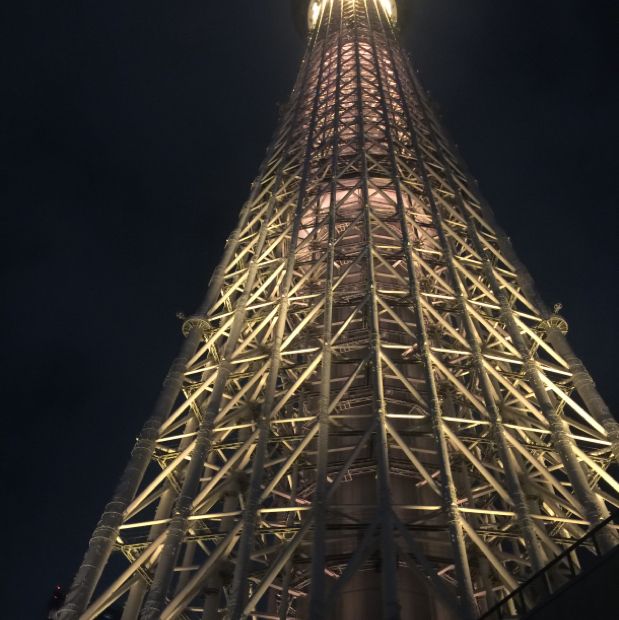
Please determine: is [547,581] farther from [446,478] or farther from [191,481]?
[191,481]

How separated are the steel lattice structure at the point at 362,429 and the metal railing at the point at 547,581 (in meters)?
0.57

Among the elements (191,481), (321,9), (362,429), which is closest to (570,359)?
(362,429)

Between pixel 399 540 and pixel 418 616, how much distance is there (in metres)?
2.07

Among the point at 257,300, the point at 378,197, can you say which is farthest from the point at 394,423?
the point at 378,197

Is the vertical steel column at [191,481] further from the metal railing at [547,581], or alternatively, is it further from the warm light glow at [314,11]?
the warm light glow at [314,11]

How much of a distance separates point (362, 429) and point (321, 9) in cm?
5041

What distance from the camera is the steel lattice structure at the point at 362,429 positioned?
1667 centimetres

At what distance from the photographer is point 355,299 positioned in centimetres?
2717

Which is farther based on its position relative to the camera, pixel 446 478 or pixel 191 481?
pixel 191 481

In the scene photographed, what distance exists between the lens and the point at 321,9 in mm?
62781

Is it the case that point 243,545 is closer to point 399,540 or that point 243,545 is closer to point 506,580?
point 399,540

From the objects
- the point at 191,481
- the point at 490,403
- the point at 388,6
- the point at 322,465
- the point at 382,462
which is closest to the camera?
the point at 382,462

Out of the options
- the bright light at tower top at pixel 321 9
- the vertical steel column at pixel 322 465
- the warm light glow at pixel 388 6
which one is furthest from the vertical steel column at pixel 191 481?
the warm light glow at pixel 388 6

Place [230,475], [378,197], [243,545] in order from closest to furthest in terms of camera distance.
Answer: [243,545] < [230,475] < [378,197]
